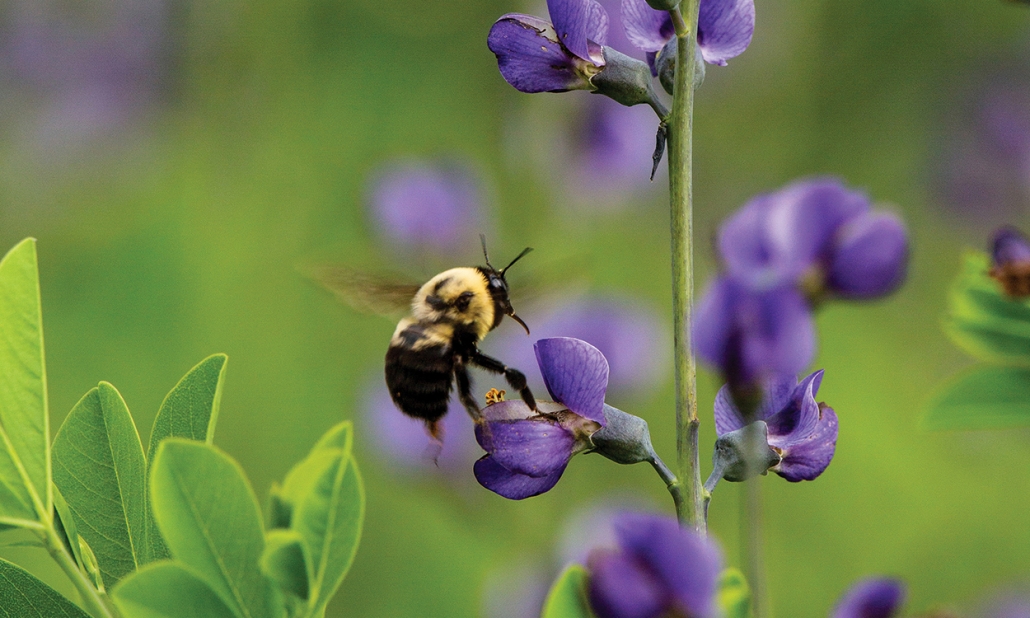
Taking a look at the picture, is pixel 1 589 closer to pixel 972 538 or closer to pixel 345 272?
pixel 345 272

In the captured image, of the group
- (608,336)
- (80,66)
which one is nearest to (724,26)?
(608,336)

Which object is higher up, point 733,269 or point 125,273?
point 733,269

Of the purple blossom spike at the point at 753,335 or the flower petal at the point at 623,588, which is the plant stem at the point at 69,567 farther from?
the purple blossom spike at the point at 753,335

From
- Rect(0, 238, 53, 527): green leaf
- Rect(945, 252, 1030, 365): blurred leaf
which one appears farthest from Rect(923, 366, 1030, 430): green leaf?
Rect(0, 238, 53, 527): green leaf

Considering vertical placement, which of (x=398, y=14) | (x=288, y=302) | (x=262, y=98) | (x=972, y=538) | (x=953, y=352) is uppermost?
(x=398, y=14)

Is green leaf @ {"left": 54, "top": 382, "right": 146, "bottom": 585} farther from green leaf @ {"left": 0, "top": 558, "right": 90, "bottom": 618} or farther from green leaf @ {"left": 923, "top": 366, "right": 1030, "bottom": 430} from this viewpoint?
green leaf @ {"left": 923, "top": 366, "right": 1030, "bottom": 430}

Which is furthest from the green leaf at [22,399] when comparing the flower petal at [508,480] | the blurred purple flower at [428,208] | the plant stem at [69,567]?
the blurred purple flower at [428,208]

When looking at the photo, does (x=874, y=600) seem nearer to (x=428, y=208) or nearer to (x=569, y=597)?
(x=569, y=597)

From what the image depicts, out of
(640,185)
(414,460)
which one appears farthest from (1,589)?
(640,185)
